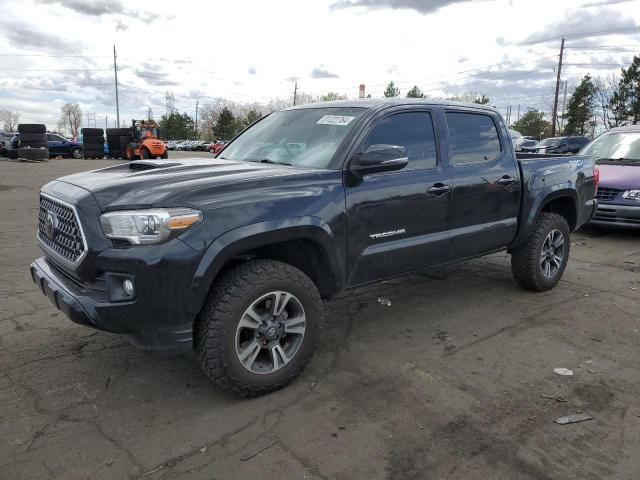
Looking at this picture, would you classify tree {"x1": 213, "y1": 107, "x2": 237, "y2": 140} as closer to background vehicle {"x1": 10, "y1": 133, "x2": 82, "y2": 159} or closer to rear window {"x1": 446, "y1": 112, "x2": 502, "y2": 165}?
background vehicle {"x1": 10, "y1": 133, "x2": 82, "y2": 159}

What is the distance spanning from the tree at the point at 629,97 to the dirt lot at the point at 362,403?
5394 centimetres

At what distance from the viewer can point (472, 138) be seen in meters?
4.63

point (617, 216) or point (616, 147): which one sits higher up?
point (616, 147)

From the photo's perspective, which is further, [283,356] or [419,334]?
[419,334]

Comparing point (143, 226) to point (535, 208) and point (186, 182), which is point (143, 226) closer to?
point (186, 182)

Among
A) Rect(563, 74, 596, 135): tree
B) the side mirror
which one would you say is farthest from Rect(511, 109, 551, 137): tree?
the side mirror

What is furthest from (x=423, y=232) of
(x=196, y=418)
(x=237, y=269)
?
(x=196, y=418)

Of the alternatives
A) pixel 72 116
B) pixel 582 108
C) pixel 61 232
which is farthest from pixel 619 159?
pixel 72 116

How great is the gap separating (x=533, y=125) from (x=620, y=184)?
72563mm

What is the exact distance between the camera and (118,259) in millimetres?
2748

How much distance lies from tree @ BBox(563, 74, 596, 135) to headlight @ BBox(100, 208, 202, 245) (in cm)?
6327

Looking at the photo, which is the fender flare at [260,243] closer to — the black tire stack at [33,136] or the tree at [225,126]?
the black tire stack at [33,136]

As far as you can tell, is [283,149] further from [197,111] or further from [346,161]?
[197,111]

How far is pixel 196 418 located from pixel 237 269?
0.89 meters
